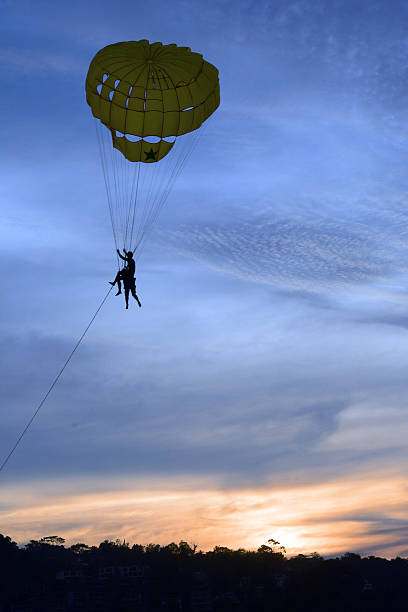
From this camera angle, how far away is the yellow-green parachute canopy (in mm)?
32969

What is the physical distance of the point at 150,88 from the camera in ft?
109

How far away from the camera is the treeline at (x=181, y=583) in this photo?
112 m

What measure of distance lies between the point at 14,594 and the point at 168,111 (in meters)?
109

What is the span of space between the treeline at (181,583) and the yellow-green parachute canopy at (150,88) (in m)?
90.7

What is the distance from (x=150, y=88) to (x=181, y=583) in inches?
4221

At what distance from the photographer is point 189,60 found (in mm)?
33250

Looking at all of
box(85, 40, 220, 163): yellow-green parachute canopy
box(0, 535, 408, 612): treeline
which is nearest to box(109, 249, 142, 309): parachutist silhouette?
box(85, 40, 220, 163): yellow-green parachute canopy

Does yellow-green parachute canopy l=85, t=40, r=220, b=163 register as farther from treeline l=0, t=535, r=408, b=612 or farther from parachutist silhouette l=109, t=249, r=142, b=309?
treeline l=0, t=535, r=408, b=612

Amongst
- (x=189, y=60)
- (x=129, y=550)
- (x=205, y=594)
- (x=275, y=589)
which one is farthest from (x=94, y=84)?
(x=129, y=550)

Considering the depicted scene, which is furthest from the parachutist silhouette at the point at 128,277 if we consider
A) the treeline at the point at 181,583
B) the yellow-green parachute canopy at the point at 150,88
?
the treeline at the point at 181,583

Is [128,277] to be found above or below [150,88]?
below

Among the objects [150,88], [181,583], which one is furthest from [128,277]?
[181,583]

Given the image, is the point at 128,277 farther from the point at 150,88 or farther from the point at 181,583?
the point at 181,583

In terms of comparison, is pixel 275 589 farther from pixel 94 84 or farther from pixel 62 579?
pixel 94 84
